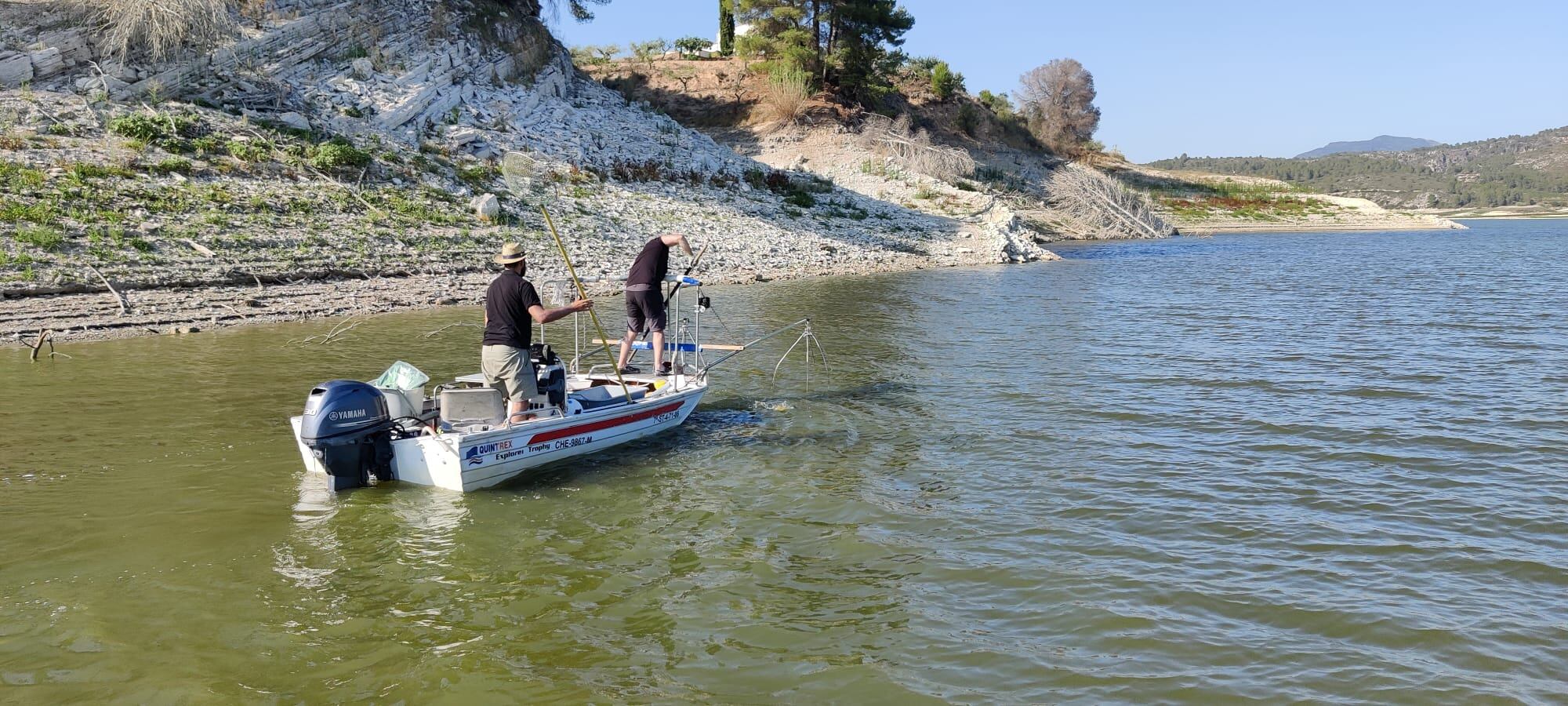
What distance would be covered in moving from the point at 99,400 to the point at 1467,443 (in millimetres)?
15739

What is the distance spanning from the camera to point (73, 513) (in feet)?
27.7

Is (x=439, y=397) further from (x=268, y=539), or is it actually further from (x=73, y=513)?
(x=73, y=513)

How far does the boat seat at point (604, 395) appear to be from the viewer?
448 inches

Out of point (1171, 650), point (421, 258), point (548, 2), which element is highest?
point (548, 2)

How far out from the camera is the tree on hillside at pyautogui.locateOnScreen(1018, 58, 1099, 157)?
73.6 m

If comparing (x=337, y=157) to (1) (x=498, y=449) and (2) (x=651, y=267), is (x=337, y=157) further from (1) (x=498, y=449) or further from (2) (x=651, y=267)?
(1) (x=498, y=449)

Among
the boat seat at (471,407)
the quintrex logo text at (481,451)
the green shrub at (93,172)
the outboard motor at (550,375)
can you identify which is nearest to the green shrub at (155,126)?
the green shrub at (93,172)

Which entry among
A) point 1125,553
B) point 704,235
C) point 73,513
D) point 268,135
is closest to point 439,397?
point 73,513

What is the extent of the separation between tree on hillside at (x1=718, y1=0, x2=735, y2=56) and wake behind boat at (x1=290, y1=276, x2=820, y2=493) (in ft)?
179

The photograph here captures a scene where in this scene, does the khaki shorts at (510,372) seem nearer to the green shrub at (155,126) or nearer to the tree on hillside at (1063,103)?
the green shrub at (155,126)

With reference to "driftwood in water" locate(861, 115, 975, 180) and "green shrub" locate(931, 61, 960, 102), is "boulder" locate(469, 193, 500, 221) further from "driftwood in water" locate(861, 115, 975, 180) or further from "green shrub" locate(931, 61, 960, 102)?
"green shrub" locate(931, 61, 960, 102)

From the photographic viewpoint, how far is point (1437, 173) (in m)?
166

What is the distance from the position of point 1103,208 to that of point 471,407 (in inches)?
2018

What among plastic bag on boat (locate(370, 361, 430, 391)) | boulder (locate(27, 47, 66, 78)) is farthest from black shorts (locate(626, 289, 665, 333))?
boulder (locate(27, 47, 66, 78))
